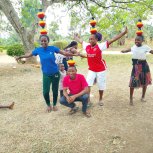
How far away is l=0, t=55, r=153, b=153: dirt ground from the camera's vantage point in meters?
4.55

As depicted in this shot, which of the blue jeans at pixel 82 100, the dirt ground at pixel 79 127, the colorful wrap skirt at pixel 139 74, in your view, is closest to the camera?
the dirt ground at pixel 79 127

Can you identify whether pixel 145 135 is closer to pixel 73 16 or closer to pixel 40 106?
pixel 40 106

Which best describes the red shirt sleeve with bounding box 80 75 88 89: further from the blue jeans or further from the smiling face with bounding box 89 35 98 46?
the smiling face with bounding box 89 35 98 46

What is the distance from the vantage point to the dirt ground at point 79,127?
455 centimetres

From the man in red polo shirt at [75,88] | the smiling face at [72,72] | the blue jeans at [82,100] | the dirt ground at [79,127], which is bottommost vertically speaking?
the dirt ground at [79,127]

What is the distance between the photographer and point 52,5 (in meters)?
14.2

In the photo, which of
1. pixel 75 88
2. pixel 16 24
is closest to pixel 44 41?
pixel 75 88

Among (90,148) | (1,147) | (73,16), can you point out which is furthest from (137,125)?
(73,16)

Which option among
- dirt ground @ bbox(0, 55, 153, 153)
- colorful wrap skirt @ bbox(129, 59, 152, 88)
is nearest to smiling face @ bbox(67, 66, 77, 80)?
dirt ground @ bbox(0, 55, 153, 153)

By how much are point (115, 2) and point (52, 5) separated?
3293 millimetres

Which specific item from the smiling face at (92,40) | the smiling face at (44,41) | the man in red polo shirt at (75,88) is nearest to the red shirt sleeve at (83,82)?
the man in red polo shirt at (75,88)

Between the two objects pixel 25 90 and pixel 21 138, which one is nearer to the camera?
pixel 21 138

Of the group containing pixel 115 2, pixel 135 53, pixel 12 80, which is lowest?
pixel 12 80

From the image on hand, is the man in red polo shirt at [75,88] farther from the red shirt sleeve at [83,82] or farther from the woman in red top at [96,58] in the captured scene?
the woman in red top at [96,58]
